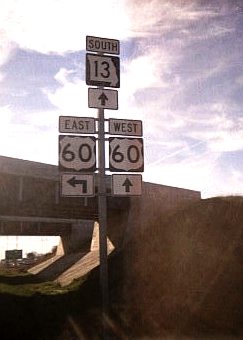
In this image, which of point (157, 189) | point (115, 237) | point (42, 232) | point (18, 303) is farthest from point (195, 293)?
point (42, 232)

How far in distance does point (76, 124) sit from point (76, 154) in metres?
0.67

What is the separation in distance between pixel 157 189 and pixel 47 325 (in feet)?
123

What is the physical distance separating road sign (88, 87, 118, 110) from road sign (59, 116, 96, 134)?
0.38 m

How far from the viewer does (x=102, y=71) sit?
9680 millimetres

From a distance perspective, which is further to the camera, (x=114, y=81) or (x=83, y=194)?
(x=114, y=81)

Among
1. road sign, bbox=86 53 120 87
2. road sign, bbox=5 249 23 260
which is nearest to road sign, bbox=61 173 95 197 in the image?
road sign, bbox=86 53 120 87

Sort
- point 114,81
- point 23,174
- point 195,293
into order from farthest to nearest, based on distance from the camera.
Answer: point 23,174 → point 195,293 → point 114,81

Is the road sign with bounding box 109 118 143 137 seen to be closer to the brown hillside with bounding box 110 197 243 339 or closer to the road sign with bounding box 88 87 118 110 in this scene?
the road sign with bounding box 88 87 118 110

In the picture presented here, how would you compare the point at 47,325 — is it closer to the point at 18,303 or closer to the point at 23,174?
the point at 18,303

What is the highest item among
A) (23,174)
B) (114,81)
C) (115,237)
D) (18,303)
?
(23,174)

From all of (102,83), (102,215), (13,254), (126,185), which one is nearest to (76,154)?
(126,185)

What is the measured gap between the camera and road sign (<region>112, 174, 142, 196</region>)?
364 inches

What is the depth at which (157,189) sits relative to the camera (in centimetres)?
5359

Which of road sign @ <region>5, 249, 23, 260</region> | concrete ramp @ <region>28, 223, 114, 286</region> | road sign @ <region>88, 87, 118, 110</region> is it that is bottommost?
road sign @ <region>5, 249, 23, 260</region>
